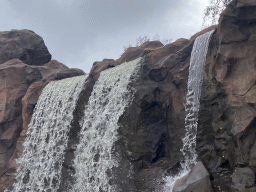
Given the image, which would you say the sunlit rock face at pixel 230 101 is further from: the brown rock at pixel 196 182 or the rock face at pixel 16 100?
the rock face at pixel 16 100

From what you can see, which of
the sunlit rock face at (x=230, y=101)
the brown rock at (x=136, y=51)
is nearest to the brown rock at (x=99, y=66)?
the brown rock at (x=136, y=51)

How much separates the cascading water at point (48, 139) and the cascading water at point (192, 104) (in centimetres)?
403

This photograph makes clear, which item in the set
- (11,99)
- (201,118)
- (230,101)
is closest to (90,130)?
(201,118)

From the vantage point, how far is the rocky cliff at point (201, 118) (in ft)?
16.4

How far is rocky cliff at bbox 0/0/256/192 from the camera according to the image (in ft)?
16.4

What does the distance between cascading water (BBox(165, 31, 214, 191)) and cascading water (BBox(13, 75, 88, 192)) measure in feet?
Answer: 13.2

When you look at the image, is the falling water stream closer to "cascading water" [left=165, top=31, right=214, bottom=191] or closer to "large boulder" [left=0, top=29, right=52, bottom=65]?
"cascading water" [left=165, top=31, right=214, bottom=191]

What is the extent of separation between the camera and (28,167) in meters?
8.75

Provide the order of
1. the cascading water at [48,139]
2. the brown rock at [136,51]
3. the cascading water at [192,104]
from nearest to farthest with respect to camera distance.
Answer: the cascading water at [192,104] < the cascading water at [48,139] < the brown rock at [136,51]

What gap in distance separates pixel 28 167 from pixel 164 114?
213 inches

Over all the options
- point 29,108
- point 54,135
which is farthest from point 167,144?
point 29,108

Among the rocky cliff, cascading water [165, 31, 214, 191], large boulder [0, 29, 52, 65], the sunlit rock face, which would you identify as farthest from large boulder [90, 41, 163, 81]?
large boulder [0, 29, 52, 65]

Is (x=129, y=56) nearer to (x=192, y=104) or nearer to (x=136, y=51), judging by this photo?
(x=136, y=51)

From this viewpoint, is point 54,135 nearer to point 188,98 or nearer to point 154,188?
point 154,188
